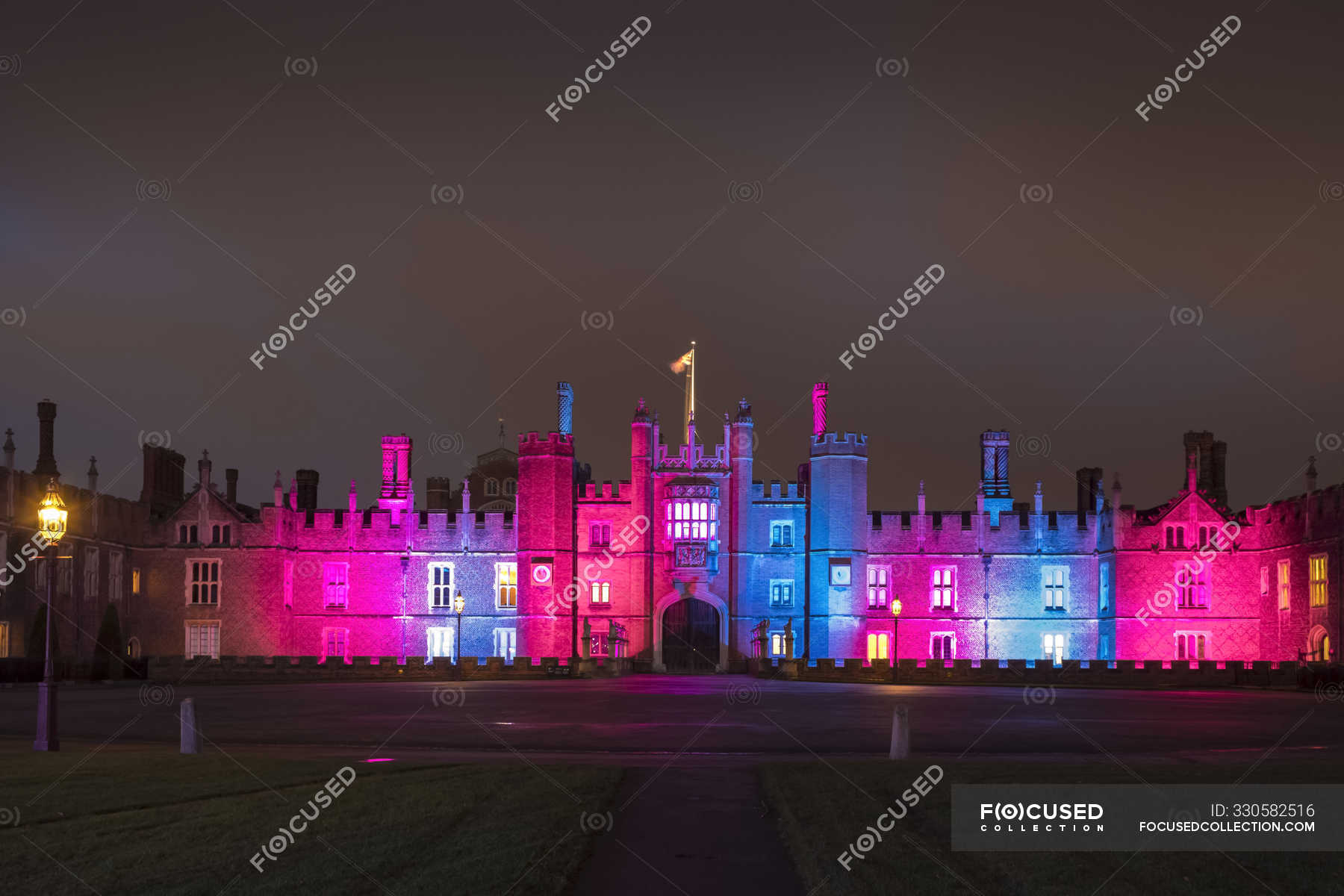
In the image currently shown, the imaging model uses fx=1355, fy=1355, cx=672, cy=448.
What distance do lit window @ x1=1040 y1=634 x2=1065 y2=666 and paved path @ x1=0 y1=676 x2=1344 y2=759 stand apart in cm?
1978

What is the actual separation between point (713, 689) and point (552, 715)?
47.2 feet

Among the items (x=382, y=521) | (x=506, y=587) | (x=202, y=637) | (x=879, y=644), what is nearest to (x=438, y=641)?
(x=506, y=587)

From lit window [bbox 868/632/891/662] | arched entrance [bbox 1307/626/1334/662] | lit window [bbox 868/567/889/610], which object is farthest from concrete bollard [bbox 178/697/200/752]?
lit window [bbox 868/567/889/610]

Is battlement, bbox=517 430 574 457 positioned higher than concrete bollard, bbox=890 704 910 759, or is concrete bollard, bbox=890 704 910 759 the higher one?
battlement, bbox=517 430 574 457

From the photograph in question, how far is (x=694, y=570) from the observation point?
2482 inches

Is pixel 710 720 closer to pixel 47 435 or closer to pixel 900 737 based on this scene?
pixel 900 737

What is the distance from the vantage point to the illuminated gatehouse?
6134 cm

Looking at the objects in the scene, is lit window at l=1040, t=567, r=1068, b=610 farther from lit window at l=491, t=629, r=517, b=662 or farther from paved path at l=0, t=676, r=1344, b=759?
lit window at l=491, t=629, r=517, b=662

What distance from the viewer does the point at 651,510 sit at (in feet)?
211

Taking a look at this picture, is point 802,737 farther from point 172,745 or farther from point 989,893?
point 989,893

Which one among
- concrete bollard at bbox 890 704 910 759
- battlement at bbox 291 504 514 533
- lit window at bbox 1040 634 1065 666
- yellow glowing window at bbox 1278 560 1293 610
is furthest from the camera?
battlement at bbox 291 504 514 533

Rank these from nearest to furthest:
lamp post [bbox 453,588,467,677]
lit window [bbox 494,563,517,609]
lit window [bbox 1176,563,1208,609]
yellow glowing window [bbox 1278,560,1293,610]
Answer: yellow glowing window [bbox 1278,560,1293,610] → lit window [bbox 1176,563,1208,609] → lamp post [bbox 453,588,467,677] → lit window [bbox 494,563,517,609]

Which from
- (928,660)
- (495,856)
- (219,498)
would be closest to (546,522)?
(219,498)

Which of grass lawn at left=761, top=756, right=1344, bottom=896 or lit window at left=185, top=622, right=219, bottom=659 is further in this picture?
lit window at left=185, top=622, right=219, bottom=659
